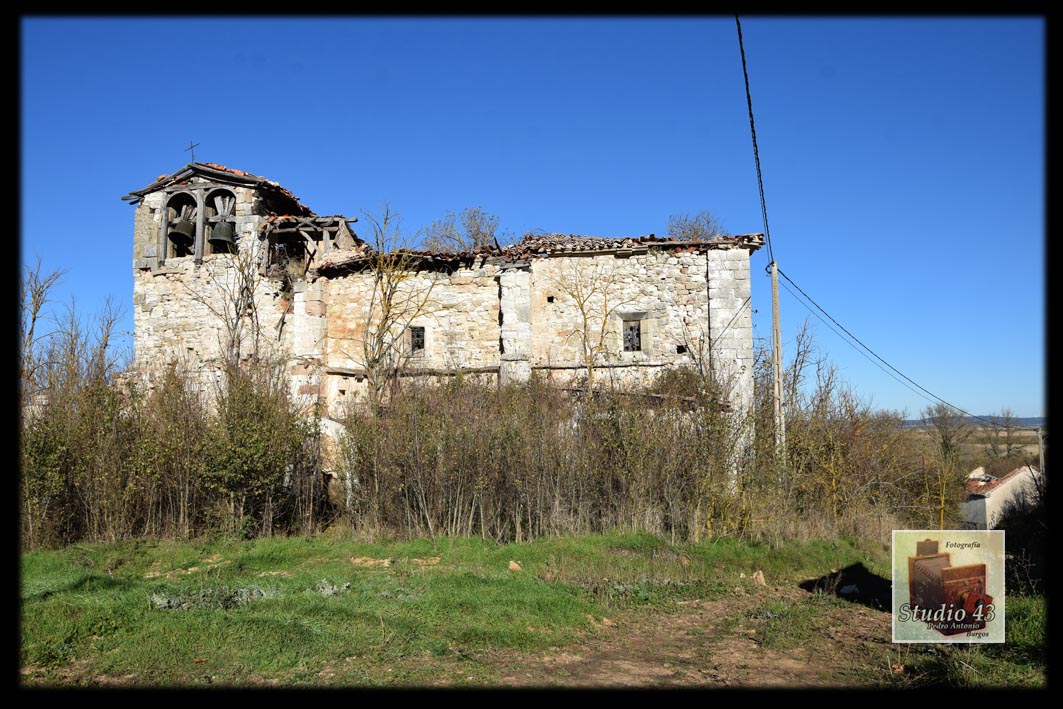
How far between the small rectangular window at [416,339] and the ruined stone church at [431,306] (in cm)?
4

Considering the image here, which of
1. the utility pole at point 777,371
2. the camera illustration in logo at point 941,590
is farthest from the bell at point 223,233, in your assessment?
the camera illustration in logo at point 941,590

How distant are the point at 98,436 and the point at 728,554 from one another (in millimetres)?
11999

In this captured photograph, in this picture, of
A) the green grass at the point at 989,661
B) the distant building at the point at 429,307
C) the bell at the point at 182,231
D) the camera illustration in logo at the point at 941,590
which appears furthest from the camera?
the bell at the point at 182,231

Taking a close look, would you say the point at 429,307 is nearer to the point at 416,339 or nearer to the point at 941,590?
the point at 416,339

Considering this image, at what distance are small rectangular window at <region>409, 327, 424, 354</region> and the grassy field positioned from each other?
20.4 feet

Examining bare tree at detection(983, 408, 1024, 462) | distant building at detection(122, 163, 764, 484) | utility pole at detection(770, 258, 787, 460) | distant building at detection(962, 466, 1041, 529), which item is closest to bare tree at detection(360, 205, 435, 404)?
distant building at detection(122, 163, 764, 484)

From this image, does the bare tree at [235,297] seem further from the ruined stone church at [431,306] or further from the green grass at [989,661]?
the green grass at [989,661]

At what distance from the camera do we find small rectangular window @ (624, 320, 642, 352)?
58.6 feet

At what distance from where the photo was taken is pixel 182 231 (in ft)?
66.8

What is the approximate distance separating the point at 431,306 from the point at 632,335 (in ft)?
17.0

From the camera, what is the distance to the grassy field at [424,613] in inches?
267
